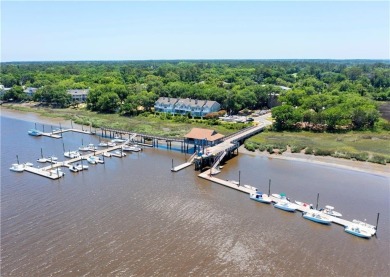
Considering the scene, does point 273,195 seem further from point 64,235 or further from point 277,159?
point 64,235

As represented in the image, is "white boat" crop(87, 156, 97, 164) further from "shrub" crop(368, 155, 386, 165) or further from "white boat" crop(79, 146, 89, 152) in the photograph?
"shrub" crop(368, 155, 386, 165)

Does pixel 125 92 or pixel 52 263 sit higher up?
pixel 125 92

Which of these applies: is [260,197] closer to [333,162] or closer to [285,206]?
[285,206]

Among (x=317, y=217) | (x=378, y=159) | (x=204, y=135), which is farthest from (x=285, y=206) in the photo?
(x=378, y=159)

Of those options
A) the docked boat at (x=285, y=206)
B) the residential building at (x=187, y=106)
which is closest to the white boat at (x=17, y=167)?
the docked boat at (x=285, y=206)

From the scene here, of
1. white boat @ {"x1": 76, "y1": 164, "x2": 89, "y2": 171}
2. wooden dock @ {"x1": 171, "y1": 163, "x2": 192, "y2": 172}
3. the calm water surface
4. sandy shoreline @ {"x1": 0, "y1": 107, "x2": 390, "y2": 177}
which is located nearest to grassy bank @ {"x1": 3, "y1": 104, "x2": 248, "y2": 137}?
sandy shoreline @ {"x1": 0, "y1": 107, "x2": 390, "y2": 177}

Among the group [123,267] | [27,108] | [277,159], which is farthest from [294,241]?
[27,108]
